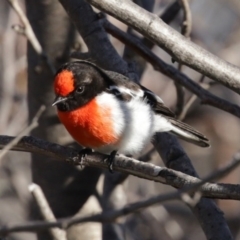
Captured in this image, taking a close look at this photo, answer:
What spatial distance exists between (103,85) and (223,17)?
3783 mm

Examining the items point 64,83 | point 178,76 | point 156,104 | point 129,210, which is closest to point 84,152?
point 64,83

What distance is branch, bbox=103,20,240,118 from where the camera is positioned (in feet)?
11.7

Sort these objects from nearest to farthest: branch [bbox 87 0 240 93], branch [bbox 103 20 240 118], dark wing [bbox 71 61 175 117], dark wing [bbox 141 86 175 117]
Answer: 1. branch [bbox 87 0 240 93]
2. branch [bbox 103 20 240 118]
3. dark wing [bbox 71 61 175 117]
4. dark wing [bbox 141 86 175 117]

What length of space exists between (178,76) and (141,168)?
1177 millimetres

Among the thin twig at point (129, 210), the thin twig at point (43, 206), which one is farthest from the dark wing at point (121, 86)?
the thin twig at point (129, 210)

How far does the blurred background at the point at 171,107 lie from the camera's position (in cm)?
555

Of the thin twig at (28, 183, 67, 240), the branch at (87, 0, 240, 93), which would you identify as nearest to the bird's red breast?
the thin twig at (28, 183, 67, 240)

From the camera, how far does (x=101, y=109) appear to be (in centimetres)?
379

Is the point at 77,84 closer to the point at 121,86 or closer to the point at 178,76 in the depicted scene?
the point at 121,86

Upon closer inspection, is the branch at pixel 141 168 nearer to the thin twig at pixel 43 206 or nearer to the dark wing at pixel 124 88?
the thin twig at pixel 43 206

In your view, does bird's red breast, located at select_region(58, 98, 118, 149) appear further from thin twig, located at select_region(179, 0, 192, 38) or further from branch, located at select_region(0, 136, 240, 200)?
thin twig, located at select_region(179, 0, 192, 38)

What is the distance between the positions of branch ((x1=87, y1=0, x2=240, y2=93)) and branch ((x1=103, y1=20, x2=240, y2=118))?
0.85m

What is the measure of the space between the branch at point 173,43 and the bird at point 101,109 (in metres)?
1.08

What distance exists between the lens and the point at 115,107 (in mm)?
3811
